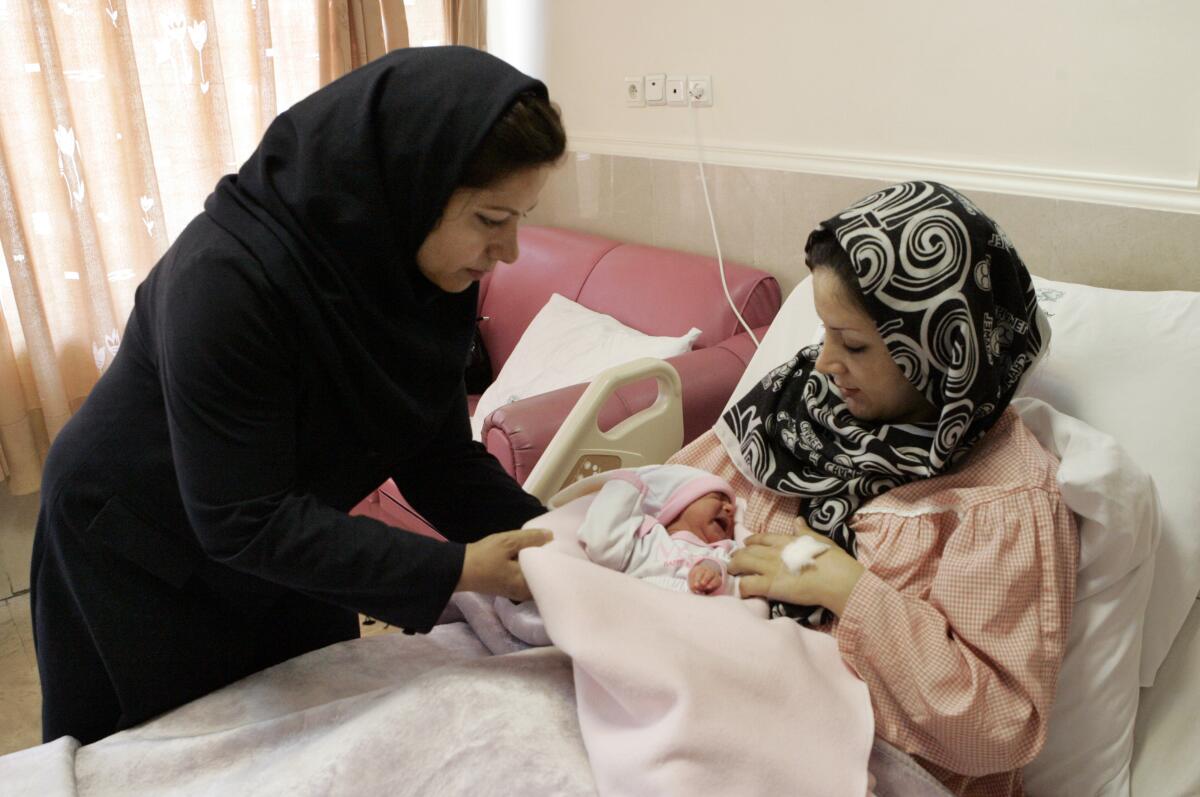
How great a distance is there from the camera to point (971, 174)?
2.01 m

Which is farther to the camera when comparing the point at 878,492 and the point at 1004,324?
the point at 878,492

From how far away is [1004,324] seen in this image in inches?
47.8

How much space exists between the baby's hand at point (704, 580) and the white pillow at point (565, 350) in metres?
1.18

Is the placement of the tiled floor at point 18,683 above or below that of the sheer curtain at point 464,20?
below

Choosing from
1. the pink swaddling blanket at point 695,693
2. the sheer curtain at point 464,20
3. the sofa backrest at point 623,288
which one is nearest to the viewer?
the pink swaddling blanket at point 695,693

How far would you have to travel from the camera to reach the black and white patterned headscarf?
1.16m

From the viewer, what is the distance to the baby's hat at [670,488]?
144 centimetres

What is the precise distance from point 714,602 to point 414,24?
288 centimetres

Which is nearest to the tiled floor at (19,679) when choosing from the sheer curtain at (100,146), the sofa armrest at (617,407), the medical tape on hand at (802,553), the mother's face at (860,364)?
the sheer curtain at (100,146)

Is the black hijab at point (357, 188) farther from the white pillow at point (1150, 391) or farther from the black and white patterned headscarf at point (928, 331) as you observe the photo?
the white pillow at point (1150, 391)

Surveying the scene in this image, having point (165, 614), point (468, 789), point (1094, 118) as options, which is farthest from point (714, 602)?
point (1094, 118)

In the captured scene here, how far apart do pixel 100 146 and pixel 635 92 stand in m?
1.64

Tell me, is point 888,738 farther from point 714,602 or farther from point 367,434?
point 367,434

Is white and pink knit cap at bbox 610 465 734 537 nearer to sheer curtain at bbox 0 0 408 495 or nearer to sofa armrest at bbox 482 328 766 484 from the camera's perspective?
sofa armrest at bbox 482 328 766 484
